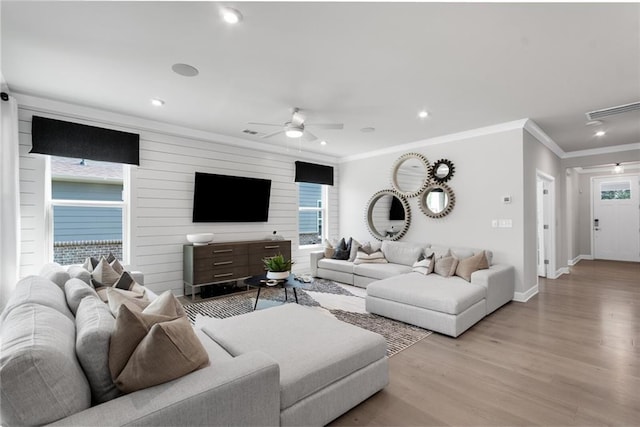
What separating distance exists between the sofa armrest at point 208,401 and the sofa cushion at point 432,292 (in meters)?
2.24

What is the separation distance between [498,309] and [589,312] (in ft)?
3.56

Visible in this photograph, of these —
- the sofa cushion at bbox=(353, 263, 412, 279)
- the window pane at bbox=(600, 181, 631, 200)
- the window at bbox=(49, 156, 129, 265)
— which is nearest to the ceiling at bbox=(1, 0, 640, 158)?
the window at bbox=(49, 156, 129, 265)

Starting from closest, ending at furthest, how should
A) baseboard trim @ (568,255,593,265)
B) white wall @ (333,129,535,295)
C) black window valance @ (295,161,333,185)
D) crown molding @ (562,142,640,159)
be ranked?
1. white wall @ (333,129,535,295)
2. crown molding @ (562,142,640,159)
3. black window valance @ (295,161,333,185)
4. baseboard trim @ (568,255,593,265)

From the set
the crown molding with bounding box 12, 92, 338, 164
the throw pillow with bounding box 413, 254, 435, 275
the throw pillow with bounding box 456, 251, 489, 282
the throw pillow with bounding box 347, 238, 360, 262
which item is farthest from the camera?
the throw pillow with bounding box 347, 238, 360, 262

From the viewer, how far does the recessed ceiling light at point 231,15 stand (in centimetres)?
205

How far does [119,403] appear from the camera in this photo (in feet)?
3.96

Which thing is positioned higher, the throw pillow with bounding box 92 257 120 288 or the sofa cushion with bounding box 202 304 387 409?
the throw pillow with bounding box 92 257 120 288

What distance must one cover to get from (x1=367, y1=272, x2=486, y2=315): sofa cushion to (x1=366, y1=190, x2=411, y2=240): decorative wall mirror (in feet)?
6.26

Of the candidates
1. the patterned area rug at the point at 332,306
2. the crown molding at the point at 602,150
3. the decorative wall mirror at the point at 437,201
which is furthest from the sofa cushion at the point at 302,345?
the crown molding at the point at 602,150

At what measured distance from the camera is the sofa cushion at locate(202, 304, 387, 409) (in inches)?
67.9

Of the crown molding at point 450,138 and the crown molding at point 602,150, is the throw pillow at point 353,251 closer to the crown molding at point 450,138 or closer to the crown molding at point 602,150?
the crown molding at point 450,138

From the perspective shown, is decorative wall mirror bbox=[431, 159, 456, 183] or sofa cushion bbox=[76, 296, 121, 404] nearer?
sofa cushion bbox=[76, 296, 121, 404]

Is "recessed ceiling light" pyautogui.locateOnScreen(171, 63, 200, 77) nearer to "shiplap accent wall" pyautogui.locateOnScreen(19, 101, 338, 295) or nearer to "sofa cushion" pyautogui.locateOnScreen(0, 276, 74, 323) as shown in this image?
"shiplap accent wall" pyautogui.locateOnScreen(19, 101, 338, 295)

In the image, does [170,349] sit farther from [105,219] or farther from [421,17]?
[105,219]
